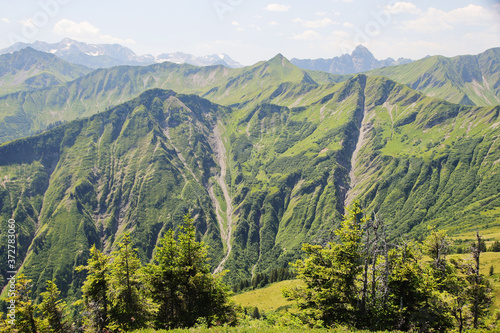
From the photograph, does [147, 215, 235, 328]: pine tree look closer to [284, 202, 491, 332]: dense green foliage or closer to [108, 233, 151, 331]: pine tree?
[108, 233, 151, 331]: pine tree

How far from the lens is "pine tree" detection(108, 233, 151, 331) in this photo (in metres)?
32.2

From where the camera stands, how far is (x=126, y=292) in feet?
109

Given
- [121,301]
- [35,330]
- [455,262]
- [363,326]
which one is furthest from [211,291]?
[455,262]

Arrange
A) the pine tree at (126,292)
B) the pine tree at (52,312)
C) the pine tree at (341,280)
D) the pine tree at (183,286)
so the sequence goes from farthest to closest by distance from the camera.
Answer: the pine tree at (52,312) → the pine tree at (183,286) → the pine tree at (126,292) → the pine tree at (341,280)

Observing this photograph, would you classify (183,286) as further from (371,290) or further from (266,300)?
(266,300)

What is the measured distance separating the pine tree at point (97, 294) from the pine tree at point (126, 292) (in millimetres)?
957

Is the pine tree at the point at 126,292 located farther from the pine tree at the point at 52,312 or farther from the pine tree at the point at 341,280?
the pine tree at the point at 341,280

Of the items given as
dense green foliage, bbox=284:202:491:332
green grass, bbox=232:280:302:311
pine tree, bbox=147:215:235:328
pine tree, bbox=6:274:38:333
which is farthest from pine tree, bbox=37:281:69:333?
green grass, bbox=232:280:302:311

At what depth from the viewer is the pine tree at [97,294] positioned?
110 ft

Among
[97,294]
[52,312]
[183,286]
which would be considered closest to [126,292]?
[97,294]

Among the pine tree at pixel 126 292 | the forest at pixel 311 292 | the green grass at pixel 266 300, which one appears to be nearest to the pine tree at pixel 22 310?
the forest at pixel 311 292

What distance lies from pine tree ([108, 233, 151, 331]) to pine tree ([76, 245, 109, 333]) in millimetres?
957

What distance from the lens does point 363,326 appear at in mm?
27203

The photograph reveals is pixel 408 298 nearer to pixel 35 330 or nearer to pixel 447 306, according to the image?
pixel 447 306
